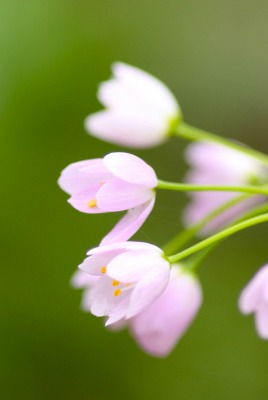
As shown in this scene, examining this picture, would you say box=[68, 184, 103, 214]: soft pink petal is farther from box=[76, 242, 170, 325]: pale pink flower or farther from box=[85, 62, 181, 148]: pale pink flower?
box=[85, 62, 181, 148]: pale pink flower

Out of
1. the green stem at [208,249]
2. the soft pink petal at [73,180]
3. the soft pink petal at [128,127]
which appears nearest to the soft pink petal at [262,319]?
the green stem at [208,249]

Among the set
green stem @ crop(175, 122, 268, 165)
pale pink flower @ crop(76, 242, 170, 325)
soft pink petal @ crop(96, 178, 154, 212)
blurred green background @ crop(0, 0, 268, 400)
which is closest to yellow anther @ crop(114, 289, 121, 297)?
pale pink flower @ crop(76, 242, 170, 325)

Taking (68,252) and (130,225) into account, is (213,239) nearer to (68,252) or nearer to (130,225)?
(130,225)

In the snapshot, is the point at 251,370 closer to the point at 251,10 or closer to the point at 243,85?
the point at 243,85

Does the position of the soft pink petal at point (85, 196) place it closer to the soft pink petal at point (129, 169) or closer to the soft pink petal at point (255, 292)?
the soft pink petal at point (129, 169)

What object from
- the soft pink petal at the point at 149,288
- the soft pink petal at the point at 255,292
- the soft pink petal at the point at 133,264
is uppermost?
the soft pink petal at the point at 133,264
